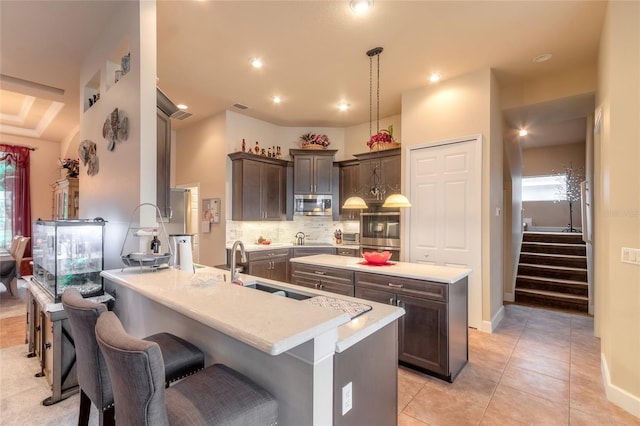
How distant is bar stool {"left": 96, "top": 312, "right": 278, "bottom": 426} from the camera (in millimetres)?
984

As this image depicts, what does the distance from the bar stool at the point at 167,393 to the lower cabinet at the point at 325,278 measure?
71.8 inches

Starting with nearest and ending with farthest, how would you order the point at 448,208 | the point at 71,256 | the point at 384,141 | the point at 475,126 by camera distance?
1. the point at 71,256
2. the point at 475,126
3. the point at 448,208
4. the point at 384,141

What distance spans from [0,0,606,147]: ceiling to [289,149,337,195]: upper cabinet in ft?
3.91

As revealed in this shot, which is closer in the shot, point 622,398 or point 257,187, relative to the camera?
point 622,398

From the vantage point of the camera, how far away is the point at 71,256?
2.34 m

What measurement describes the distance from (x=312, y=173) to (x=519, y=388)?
14.2 ft

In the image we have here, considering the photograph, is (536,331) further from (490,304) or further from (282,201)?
(282,201)

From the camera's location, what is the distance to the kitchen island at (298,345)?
110 centimetres

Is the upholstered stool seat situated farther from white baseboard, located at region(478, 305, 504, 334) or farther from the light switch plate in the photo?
white baseboard, located at region(478, 305, 504, 334)

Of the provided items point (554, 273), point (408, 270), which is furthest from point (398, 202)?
point (554, 273)

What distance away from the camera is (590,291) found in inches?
172

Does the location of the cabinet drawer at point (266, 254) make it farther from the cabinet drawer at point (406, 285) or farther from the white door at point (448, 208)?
the cabinet drawer at point (406, 285)

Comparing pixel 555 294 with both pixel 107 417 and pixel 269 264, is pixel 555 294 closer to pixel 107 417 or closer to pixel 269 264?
pixel 269 264

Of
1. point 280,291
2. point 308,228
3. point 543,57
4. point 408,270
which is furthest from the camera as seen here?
point 308,228
